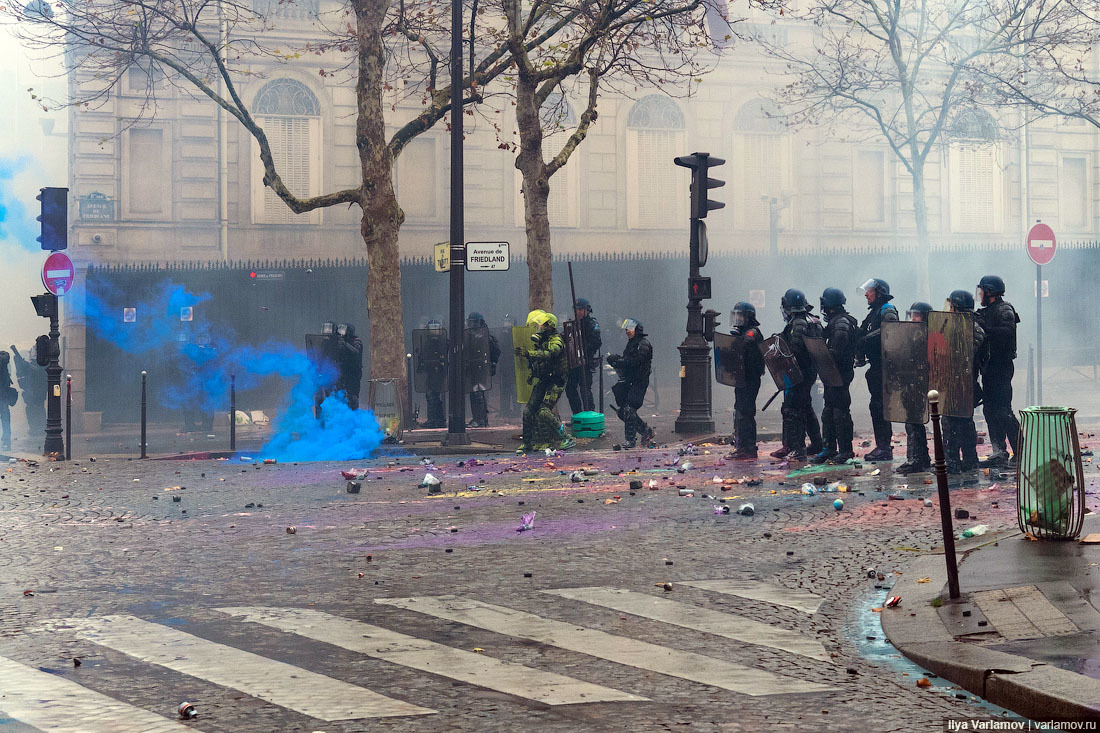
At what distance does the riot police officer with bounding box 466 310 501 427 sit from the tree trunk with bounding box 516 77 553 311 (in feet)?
4.50

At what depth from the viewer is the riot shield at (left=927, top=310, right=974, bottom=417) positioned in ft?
37.3

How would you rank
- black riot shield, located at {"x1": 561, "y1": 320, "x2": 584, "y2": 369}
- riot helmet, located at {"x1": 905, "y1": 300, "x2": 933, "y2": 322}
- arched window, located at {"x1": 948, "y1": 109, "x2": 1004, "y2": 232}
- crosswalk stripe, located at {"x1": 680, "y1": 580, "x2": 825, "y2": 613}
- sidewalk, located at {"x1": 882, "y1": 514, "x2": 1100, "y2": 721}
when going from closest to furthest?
1. sidewalk, located at {"x1": 882, "y1": 514, "x2": 1100, "y2": 721}
2. crosswalk stripe, located at {"x1": 680, "y1": 580, "x2": 825, "y2": 613}
3. riot helmet, located at {"x1": 905, "y1": 300, "x2": 933, "y2": 322}
4. black riot shield, located at {"x1": 561, "y1": 320, "x2": 584, "y2": 369}
5. arched window, located at {"x1": 948, "y1": 109, "x2": 1004, "y2": 232}

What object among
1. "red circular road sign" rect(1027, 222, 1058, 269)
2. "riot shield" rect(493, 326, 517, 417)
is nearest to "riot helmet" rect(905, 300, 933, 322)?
"red circular road sign" rect(1027, 222, 1058, 269)

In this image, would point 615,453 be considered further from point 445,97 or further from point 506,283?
point 506,283

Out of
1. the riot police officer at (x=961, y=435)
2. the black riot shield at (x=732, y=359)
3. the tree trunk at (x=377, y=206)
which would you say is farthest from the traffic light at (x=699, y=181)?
the riot police officer at (x=961, y=435)

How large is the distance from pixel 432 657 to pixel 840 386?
27.5 ft

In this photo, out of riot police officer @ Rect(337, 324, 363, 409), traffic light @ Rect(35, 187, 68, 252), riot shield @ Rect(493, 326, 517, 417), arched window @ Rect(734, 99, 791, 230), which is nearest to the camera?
traffic light @ Rect(35, 187, 68, 252)

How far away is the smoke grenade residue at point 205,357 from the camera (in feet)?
64.8

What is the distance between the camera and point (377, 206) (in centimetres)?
2006

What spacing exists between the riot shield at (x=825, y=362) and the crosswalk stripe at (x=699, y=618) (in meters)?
6.55

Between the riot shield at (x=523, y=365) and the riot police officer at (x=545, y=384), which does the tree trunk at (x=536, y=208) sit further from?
the riot police officer at (x=545, y=384)

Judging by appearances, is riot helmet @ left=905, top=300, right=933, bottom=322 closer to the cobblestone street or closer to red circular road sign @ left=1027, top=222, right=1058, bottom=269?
the cobblestone street

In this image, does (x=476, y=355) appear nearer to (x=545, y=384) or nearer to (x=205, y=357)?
(x=545, y=384)

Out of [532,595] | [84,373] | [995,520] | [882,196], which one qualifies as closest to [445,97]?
[84,373]
